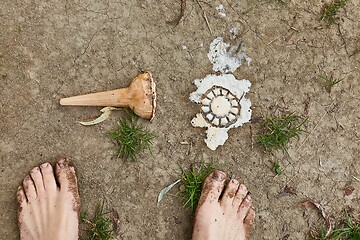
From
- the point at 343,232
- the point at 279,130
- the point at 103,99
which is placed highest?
the point at 103,99

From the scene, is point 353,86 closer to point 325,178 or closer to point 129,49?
point 325,178

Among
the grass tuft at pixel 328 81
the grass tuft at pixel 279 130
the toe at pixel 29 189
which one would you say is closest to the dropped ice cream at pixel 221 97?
the grass tuft at pixel 279 130

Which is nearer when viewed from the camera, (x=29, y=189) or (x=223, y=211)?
(x=29, y=189)

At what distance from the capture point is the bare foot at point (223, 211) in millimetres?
3311

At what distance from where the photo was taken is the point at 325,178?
3.44 m

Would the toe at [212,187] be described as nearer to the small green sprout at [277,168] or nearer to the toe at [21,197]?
the small green sprout at [277,168]

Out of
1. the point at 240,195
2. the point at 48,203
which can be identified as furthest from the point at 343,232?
the point at 48,203

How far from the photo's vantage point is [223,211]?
11.2 feet

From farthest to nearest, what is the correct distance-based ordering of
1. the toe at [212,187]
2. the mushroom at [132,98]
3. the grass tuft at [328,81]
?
the grass tuft at [328,81] < the toe at [212,187] < the mushroom at [132,98]

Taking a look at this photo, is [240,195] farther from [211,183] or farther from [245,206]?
[211,183]

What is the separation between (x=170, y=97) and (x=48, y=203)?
95 cm

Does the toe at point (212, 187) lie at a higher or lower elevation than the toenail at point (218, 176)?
lower

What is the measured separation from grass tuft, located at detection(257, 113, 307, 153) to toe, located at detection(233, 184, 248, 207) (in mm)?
273

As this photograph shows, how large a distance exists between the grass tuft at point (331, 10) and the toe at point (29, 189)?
2.02 m
